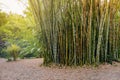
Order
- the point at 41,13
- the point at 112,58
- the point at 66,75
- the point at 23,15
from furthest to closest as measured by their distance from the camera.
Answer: the point at 23,15, the point at 112,58, the point at 41,13, the point at 66,75

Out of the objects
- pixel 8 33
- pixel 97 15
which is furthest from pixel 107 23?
pixel 8 33

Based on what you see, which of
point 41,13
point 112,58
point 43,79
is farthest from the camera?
point 112,58

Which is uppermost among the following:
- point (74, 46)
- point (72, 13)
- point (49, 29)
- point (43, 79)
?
point (72, 13)

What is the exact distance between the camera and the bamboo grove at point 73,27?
4594mm

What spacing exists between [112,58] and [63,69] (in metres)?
1.31

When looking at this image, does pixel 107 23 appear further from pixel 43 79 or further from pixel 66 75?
pixel 43 79

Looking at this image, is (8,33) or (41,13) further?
(8,33)

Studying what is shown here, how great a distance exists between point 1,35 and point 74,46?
4685mm

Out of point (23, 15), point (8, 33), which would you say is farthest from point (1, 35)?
point (23, 15)

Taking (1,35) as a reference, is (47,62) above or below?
below

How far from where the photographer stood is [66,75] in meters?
3.86

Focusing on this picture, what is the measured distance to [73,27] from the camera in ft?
15.0

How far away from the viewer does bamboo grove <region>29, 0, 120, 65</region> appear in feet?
15.1

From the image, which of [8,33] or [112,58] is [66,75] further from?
[8,33]
